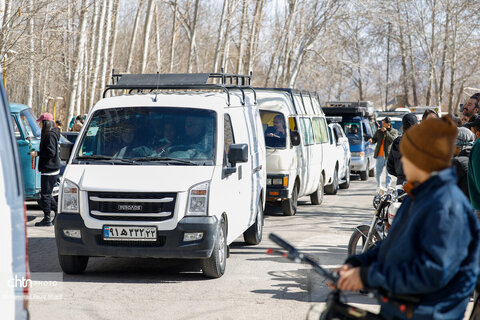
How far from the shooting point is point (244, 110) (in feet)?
34.9

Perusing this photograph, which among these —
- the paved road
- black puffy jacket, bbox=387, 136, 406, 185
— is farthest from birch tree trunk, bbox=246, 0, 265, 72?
the paved road

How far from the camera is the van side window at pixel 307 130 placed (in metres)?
15.4

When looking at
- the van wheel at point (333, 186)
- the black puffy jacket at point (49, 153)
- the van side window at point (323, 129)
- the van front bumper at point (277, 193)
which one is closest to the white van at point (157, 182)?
the black puffy jacket at point (49, 153)

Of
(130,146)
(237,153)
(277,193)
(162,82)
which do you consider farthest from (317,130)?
(130,146)

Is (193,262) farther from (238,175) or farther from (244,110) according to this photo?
(244,110)

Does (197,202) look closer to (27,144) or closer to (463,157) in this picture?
(463,157)

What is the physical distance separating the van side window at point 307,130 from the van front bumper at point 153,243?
7.33 metres

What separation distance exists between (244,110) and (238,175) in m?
1.51

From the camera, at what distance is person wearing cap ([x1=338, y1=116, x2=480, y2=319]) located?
3.09m

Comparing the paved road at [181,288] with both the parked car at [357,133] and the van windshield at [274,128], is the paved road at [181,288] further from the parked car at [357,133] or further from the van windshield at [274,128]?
the parked car at [357,133]

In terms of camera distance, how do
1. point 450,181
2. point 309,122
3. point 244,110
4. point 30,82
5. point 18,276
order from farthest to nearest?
point 30,82
point 309,122
point 244,110
point 18,276
point 450,181

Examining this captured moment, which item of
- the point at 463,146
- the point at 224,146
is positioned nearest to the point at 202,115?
the point at 224,146

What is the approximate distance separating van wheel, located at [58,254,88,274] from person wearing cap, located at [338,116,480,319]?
18.5ft

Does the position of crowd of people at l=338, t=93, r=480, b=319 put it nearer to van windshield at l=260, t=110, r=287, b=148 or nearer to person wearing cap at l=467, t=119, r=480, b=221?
person wearing cap at l=467, t=119, r=480, b=221
